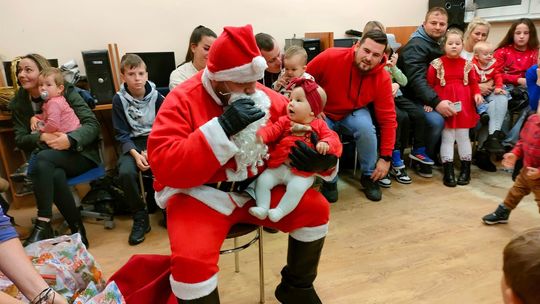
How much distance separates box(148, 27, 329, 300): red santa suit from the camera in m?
1.30

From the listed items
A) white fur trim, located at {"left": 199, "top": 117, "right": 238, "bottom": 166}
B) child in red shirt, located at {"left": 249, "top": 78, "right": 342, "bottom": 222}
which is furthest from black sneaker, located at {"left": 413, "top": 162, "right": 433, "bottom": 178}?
white fur trim, located at {"left": 199, "top": 117, "right": 238, "bottom": 166}

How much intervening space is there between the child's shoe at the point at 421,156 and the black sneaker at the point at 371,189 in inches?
23.7

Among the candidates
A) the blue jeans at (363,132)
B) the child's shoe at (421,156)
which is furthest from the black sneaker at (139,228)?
the child's shoe at (421,156)

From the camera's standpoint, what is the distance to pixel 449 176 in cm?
310

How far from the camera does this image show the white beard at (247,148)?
141 centimetres

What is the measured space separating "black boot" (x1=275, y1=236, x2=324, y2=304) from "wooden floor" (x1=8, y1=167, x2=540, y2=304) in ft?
0.50

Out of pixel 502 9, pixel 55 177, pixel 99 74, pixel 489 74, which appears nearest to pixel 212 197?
pixel 55 177

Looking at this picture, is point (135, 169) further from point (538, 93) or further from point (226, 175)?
point (538, 93)

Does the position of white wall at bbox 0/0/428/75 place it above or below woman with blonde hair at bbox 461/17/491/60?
above

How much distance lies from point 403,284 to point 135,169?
1690 millimetres

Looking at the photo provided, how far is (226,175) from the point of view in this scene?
4.71ft

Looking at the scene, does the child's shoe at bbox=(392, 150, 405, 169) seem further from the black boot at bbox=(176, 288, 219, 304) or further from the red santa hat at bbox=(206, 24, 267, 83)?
the black boot at bbox=(176, 288, 219, 304)

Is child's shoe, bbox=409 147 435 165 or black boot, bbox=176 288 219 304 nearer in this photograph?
black boot, bbox=176 288 219 304

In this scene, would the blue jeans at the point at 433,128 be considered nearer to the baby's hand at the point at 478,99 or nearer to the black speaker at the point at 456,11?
the baby's hand at the point at 478,99
